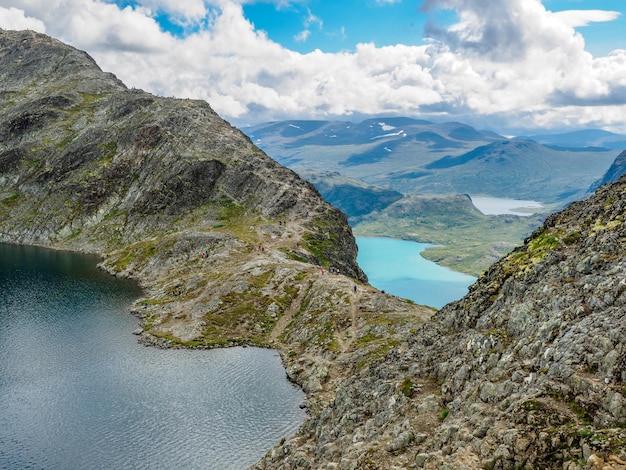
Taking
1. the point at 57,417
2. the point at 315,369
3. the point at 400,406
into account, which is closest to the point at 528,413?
the point at 400,406

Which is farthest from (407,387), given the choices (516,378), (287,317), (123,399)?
(287,317)

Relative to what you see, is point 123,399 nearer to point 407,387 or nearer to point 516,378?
point 407,387

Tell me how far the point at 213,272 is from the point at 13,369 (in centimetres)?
7670

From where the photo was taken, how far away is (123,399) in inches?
3674

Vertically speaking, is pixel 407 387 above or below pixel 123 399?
above

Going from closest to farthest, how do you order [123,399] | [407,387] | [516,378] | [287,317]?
[516,378]
[407,387]
[123,399]
[287,317]

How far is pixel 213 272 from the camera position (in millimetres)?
172750

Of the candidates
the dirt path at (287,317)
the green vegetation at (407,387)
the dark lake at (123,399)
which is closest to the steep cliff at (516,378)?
the green vegetation at (407,387)

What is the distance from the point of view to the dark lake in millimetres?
76500

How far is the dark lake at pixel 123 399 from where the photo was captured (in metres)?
76.5

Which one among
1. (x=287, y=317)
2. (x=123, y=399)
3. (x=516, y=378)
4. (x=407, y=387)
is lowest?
(x=123, y=399)

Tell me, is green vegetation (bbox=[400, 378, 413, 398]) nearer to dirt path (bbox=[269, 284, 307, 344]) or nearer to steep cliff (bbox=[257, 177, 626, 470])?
steep cliff (bbox=[257, 177, 626, 470])

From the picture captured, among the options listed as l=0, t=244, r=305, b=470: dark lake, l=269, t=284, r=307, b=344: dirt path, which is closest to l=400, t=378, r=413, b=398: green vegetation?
l=0, t=244, r=305, b=470: dark lake

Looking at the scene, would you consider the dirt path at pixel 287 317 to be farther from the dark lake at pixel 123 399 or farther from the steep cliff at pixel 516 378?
the steep cliff at pixel 516 378
